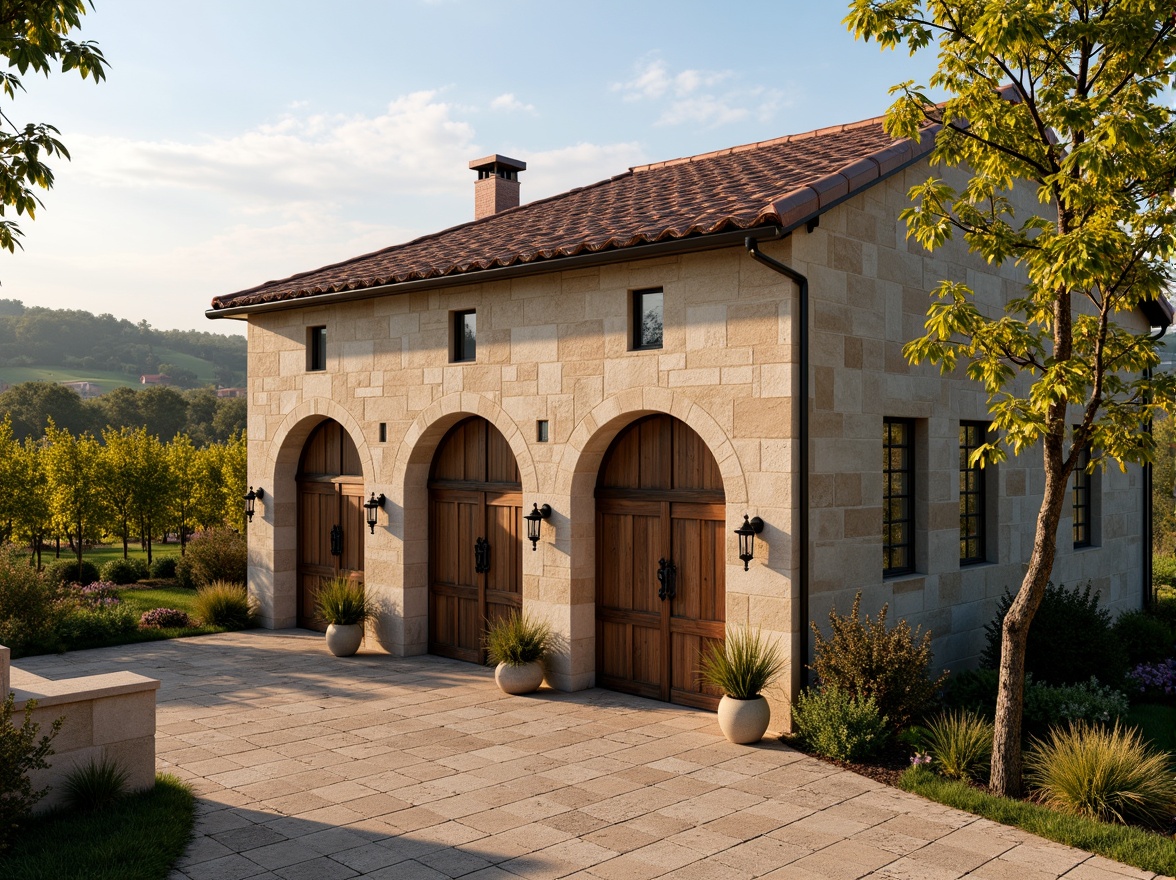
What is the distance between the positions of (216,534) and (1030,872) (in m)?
17.0

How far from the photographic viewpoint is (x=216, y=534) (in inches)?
776

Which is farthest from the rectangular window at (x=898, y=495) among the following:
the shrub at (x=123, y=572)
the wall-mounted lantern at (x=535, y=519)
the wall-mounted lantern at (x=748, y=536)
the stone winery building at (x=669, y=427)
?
the shrub at (x=123, y=572)

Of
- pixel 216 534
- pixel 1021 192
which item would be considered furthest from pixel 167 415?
pixel 1021 192

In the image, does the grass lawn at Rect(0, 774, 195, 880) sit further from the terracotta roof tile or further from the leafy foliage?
the terracotta roof tile

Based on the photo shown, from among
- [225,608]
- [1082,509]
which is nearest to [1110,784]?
[1082,509]

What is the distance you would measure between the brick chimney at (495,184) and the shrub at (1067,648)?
39.0 feet

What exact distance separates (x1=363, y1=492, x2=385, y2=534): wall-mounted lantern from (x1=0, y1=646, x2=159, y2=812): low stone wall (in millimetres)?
6181

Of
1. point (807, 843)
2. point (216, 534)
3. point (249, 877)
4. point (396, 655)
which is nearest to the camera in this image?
point (249, 877)

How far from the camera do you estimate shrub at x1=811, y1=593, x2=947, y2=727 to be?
30.0 ft

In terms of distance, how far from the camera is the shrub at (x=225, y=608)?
15.7 metres

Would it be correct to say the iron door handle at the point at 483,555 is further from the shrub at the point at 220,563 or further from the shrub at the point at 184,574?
the shrub at the point at 184,574

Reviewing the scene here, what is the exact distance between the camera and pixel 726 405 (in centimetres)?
1007

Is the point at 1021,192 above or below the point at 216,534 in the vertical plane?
above

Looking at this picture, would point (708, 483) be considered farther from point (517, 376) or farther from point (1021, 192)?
point (1021, 192)
